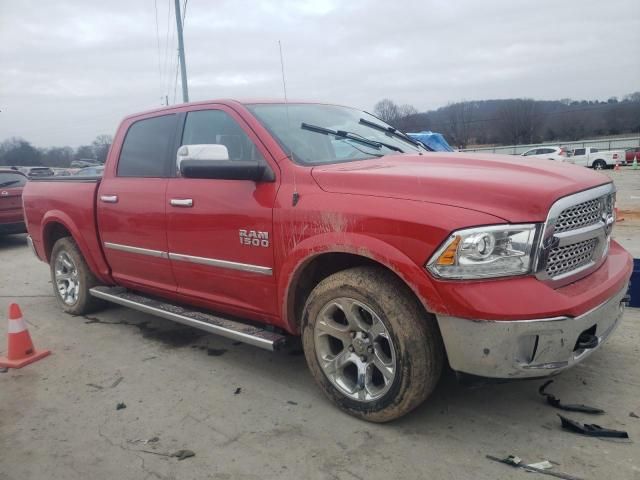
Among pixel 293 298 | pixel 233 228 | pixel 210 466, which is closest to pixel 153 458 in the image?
pixel 210 466

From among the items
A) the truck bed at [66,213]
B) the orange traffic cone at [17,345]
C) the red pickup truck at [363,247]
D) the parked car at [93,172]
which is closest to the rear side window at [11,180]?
the parked car at [93,172]

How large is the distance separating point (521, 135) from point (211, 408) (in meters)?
63.7

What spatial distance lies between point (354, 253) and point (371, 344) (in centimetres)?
52

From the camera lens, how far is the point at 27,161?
27.6 metres

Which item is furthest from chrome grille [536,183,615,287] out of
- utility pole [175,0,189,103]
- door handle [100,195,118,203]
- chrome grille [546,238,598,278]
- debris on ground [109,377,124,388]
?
utility pole [175,0,189,103]

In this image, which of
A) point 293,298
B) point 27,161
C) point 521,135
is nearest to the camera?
point 293,298

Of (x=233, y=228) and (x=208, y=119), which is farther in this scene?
(x=208, y=119)

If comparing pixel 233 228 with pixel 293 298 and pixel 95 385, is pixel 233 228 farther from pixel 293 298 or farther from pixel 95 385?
pixel 95 385

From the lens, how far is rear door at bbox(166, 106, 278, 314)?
11.0 ft

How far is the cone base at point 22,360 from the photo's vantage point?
410 cm

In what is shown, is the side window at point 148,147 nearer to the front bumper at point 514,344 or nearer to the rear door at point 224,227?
the rear door at point 224,227

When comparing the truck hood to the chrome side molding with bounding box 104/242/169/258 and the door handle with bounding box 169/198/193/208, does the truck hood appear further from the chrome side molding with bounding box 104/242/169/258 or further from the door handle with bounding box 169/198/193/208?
the chrome side molding with bounding box 104/242/169/258

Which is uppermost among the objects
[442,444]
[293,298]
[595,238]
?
[595,238]

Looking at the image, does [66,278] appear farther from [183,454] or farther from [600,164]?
[600,164]
